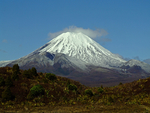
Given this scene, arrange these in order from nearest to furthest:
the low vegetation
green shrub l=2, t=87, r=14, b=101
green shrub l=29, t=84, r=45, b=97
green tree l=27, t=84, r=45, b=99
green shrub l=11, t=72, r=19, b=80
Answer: the low vegetation → green shrub l=2, t=87, r=14, b=101 → green tree l=27, t=84, r=45, b=99 → green shrub l=29, t=84, r=45, b=97 → green shrub l=11, t=72, r=19, b=80

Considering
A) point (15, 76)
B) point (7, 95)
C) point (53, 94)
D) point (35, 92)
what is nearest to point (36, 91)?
point (35, 92)

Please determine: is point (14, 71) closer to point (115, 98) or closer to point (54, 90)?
point (54, 90)

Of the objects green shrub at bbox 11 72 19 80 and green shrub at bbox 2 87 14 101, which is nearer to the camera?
green shrub at bbox 2 87 14 101

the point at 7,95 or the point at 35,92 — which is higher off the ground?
the point at 35,92

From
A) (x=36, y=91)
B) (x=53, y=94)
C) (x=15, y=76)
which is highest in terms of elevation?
(x=15, y=76)

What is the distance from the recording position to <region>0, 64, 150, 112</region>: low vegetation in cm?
4401

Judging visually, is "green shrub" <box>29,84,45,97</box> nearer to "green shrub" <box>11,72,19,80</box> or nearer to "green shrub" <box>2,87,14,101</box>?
"green shrub" <box>2,87,14,101</box>

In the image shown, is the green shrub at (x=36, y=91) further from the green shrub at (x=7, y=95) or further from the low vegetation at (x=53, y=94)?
the green shrub at (x=7, y=95)

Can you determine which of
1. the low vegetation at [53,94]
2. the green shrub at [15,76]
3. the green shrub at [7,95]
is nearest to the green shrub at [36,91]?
the low vegetation at [53,94]

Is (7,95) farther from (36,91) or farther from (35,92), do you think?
(36,91)

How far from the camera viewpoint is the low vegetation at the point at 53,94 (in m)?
44.0

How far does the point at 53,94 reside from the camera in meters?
50.6

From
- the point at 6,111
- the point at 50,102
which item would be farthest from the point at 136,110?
the point at 6,111

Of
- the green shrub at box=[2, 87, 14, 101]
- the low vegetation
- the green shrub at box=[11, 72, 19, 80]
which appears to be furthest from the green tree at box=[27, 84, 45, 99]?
the green shrub at box=[11, 72, 19, 80]
